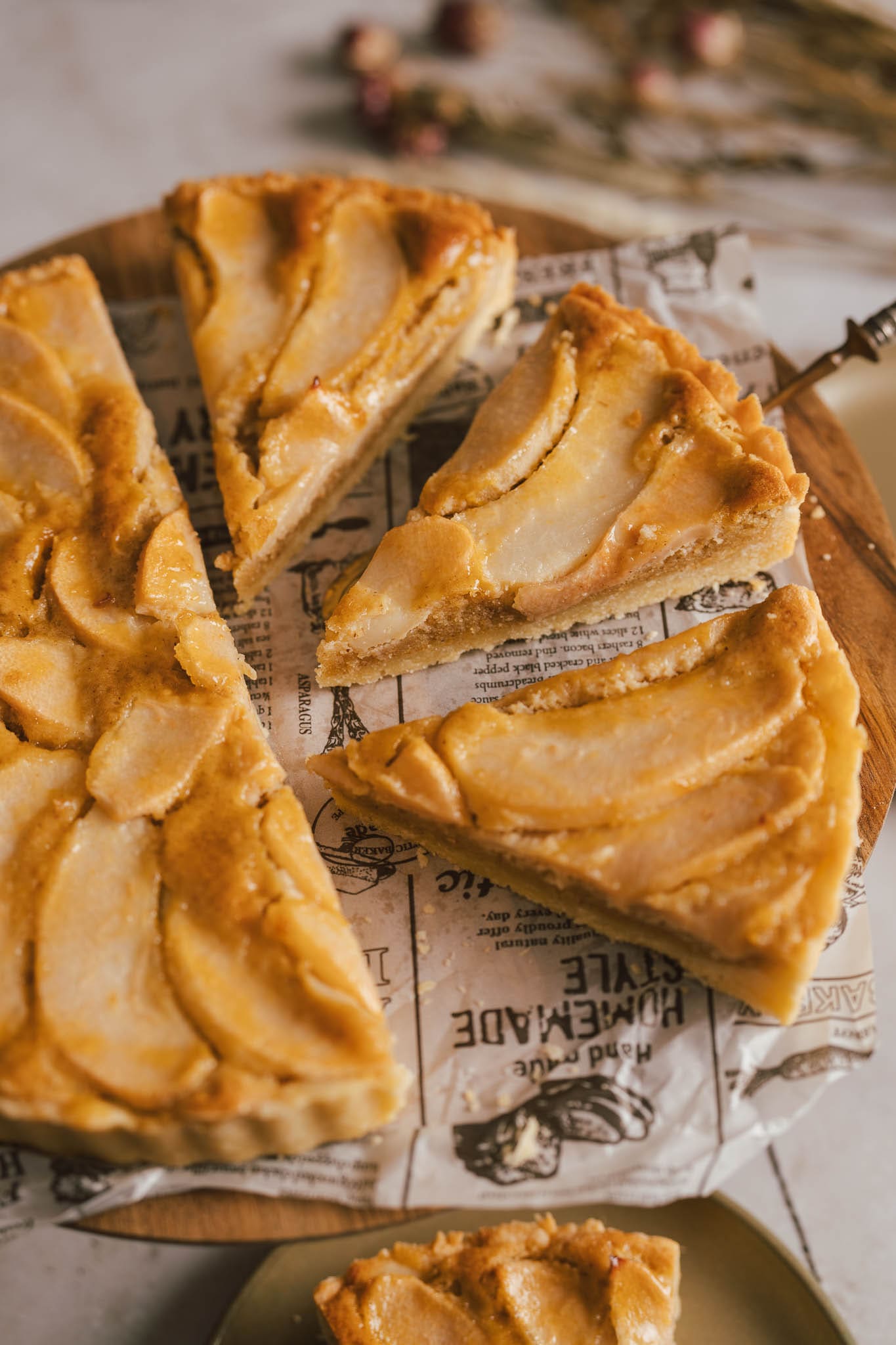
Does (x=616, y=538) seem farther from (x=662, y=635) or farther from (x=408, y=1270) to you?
(x=408, y=1270)

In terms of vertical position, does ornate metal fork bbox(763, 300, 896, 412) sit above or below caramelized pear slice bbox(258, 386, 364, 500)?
above

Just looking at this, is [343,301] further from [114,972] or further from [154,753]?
[114,972]

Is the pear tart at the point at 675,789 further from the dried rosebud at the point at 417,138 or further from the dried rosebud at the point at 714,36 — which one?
the dried rosebud at the point at 714,36

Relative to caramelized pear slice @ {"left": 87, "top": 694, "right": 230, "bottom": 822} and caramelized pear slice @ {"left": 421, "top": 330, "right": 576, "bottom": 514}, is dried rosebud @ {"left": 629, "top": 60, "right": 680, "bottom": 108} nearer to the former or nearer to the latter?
caramelized pear slice @ {"left": 421, "top": 330, "right": 576, "bottom": 514}

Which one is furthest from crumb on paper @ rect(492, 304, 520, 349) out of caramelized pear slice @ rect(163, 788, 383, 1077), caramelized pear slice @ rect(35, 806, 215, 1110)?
caramelized pear slice @ rect(35, 806, 215, 1110)

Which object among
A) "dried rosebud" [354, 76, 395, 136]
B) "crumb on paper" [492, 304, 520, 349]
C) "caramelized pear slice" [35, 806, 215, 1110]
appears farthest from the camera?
"dried rosebud" [354, 76, 395, 136]

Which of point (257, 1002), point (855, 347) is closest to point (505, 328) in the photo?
point (855, 347)

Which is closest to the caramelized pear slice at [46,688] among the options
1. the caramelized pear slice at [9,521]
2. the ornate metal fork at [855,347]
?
the caramelized pear slice at [9,521]
